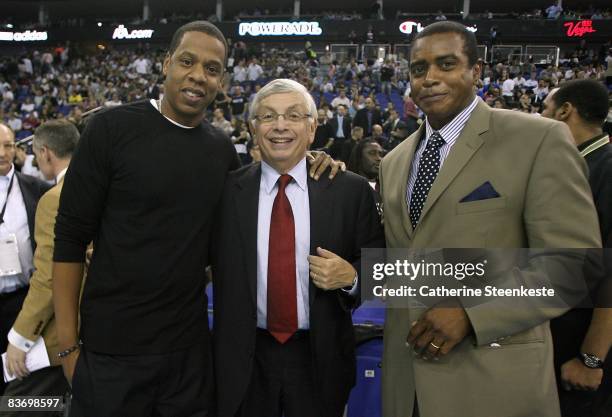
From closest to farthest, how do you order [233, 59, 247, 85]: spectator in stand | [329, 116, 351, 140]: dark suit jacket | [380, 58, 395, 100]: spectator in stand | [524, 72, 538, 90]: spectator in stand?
1. [329, 116, 351, 140]: dark suit jacket
2. [524, 72, 538, 90]: spectator in stand
3. [380, 58, 395, 100]: spectator in stand
4. [233, 59, 247, 85]: spectator in stand

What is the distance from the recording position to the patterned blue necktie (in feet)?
5.34

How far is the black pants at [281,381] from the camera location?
1770 mm

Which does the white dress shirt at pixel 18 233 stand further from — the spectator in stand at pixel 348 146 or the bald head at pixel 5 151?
the spectator in stand at pixel 348 146

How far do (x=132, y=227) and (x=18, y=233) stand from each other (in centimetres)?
139

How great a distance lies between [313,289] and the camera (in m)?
1.76

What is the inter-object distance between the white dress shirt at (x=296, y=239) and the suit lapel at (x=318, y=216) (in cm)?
3

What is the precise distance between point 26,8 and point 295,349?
39.3m

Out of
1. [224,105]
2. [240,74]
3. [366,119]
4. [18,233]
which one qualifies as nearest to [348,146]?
[366,119]

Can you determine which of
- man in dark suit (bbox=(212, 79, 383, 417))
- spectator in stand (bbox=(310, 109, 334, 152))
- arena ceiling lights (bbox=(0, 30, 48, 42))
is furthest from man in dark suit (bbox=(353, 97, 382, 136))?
arena ceiling lights (bbox=(0, 30, 48, 42))

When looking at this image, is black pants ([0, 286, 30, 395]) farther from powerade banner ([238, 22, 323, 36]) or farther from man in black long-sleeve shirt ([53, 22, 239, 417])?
powerade banner ([238, 22, 323, 36])

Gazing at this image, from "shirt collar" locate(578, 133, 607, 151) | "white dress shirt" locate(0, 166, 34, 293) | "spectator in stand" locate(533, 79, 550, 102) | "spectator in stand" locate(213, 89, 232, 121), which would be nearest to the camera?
"shirt collar" locate(578, 133, 607, 151)

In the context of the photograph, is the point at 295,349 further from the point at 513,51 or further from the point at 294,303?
the point at 513,51

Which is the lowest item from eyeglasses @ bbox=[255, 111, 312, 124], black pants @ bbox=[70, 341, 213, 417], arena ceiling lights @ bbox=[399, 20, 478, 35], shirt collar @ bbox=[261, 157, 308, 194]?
black pants @ bbox=[70, 341, 213, 417]

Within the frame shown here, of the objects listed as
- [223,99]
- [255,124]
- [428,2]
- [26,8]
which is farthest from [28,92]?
[255,124]
